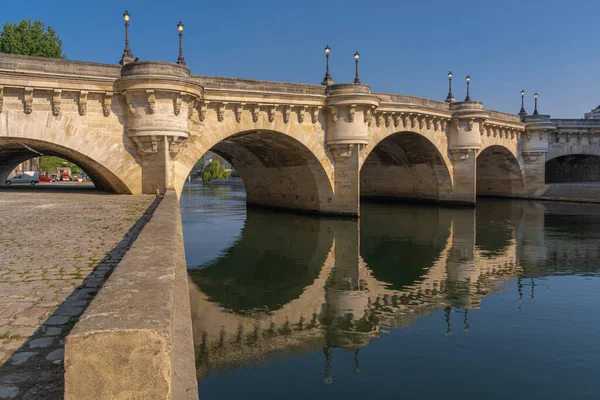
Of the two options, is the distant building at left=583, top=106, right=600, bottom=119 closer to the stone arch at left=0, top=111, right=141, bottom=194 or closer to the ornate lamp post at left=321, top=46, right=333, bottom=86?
the ornate lamp post at left=321, top=46, right=333, bottom=86

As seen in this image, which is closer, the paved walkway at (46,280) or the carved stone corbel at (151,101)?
the paved walkway at (46,280)

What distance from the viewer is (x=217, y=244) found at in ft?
70.5

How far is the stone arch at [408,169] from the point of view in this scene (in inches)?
1391

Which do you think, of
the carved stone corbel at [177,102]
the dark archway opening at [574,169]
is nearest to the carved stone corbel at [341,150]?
the carved stone corbel at [177,102]

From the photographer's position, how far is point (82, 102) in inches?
735

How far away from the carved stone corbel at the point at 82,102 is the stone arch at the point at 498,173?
3621 cm

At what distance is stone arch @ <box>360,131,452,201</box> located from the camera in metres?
35.3

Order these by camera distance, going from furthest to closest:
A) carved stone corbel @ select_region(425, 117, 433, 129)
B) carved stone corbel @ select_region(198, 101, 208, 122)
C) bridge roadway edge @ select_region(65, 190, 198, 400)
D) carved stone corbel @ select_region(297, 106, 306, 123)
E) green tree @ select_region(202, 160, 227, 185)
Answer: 1. green tree @ select_region(202, 160, 227, 185)
2. carved stone corbel @ select_region(425, 117, 433, 129)
3. carved stone corbel @ select_region(297, 106, 306, 123)
4. carved stone corbel @ select_region(198, 101, 208, 122)
5. bridge roadway edge @ select_region(65, 190, 198, 400)

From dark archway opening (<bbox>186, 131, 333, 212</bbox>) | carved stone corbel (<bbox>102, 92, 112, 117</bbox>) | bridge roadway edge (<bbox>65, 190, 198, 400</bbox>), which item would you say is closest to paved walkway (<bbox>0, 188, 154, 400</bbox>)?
bridge roadway edge (<bbox>65, 190, 198, 400</bbox>)

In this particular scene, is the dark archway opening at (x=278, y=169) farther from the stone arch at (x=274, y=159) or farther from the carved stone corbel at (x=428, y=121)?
the carved stone corbel at (x=428, y=121)

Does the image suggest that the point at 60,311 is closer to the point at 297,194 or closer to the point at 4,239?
the point at 4,239

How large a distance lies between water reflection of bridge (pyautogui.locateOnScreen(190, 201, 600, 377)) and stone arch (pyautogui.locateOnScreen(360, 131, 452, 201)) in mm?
7468

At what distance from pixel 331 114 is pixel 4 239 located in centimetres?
1986

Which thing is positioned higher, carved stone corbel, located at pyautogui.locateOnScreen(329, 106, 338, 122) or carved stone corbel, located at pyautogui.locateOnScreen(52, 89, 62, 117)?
carved stone corbel, located at pyautogui.locateOnScreen(329, 106, 338, 122)
